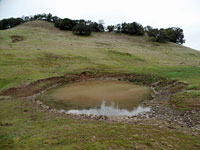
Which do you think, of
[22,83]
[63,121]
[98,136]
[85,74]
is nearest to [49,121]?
[63,121]

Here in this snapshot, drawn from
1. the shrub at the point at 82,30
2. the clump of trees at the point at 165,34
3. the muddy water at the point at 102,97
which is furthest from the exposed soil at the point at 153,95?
the clump of trees at the point at 165,34

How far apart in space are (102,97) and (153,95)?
667 centimetres

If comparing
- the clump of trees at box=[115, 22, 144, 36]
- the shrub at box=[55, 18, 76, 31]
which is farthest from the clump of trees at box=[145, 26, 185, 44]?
the shrub at box=[55, 18, 76, 31]

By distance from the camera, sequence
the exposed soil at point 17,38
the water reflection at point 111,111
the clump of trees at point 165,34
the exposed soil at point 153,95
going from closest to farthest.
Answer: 1. the exposed soil at point 153,95
2. the water reflection at point 111,111
3. the exposed soil at point 17,38
4. the clump of trees at point 165,34

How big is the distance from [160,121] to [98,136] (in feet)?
18.8

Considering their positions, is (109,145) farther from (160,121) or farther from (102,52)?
(102,52)

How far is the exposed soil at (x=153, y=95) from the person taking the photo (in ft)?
36.4

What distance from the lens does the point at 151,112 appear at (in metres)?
13.4

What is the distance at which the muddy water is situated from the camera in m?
14.4

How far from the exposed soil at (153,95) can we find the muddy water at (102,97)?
128 centimetres

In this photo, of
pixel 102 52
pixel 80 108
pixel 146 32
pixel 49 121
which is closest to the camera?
pixel 49 121

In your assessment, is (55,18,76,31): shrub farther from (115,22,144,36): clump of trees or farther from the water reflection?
the water reflection

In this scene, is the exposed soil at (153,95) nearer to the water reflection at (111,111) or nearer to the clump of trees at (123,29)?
the water reflection at (111,111)

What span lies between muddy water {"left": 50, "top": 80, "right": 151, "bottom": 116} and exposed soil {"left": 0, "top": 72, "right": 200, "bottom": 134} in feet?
4.19
